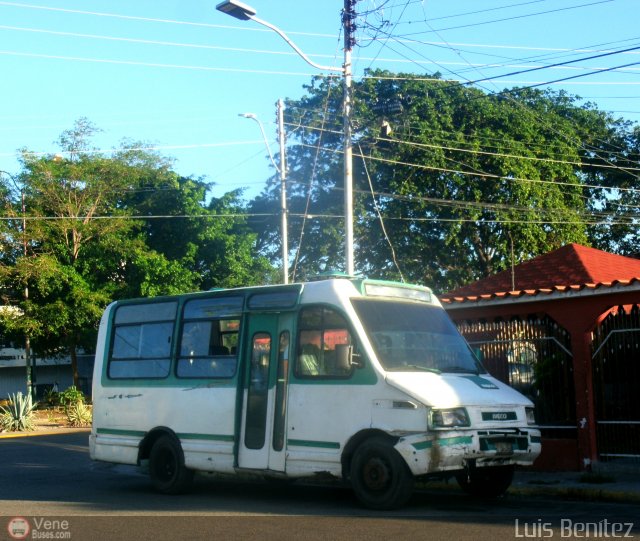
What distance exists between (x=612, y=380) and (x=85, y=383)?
38802 mm

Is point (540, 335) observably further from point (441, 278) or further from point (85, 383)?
point (85, 383)

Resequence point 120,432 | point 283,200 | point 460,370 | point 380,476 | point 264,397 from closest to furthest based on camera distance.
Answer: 1. point 380,476
2. point 460,370
3. point 264,397
4. point 120,432
5. point 283,200

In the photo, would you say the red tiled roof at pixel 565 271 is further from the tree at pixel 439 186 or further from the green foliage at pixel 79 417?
the green foliage at pixel 79 417

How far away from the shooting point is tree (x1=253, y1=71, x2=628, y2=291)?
3456cm

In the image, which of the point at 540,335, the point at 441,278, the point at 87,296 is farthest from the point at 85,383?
the point at 540,335

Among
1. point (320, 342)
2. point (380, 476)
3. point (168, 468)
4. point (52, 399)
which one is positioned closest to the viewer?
point (380, 476)

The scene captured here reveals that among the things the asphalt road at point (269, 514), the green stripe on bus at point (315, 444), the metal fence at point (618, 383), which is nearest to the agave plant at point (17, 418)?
the asphalt road at point (269, 514)

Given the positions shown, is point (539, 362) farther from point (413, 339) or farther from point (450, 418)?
point (450, 418)

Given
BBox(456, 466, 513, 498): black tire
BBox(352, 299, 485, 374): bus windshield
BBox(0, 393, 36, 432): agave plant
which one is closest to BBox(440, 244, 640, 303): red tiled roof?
BBox(352, 299, 485, 374): bus windshield

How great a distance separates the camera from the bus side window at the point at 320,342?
35.9 feet

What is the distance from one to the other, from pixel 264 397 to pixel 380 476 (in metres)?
2.19

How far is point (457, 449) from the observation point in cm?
989

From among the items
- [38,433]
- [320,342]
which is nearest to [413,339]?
[320,342]

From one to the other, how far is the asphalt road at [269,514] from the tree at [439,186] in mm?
21425
